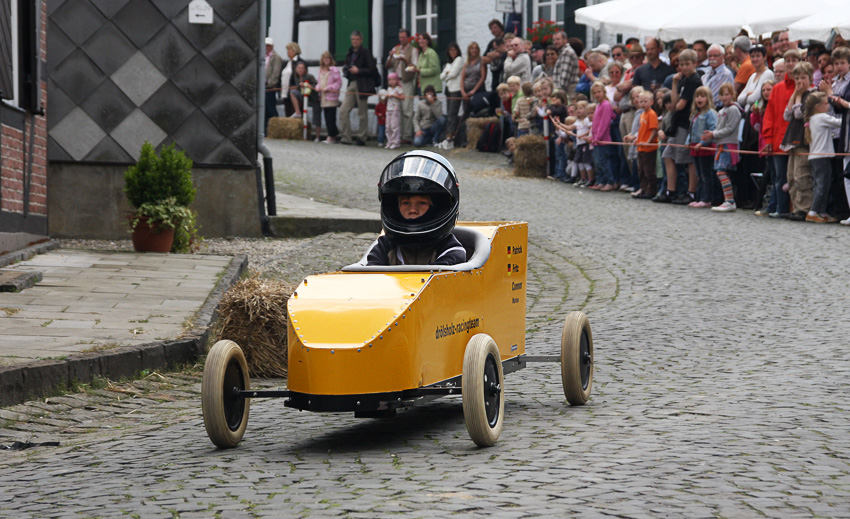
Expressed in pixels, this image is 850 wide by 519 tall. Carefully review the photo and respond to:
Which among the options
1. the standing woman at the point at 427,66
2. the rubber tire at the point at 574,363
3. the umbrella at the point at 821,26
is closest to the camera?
the rubber tire at the point at 574,363

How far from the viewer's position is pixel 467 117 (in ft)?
94.9

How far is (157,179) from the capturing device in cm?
1365

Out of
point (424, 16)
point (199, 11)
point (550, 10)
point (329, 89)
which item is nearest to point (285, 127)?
point (329, 89)

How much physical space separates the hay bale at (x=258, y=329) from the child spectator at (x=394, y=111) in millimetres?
21203

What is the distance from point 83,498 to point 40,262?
7685 millimetres

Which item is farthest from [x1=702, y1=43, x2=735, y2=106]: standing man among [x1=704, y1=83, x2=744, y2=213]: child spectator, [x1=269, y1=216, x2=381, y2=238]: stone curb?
[x1=269, y1=216, x2=381, y2=238]: stone curb

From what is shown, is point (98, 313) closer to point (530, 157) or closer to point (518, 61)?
point (530, 157)

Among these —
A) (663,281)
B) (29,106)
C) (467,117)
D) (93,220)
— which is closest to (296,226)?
(93,220)

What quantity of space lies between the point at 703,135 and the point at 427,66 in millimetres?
11733

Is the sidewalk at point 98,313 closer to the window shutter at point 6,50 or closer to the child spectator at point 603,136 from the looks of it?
the window shutter at point 6,50

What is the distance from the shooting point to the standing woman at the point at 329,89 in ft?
102

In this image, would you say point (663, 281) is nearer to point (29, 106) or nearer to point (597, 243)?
point (597, 243)

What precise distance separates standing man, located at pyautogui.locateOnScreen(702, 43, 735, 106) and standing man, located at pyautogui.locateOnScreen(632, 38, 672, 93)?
147 cm

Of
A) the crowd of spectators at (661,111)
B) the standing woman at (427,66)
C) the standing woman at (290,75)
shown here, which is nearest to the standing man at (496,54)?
the crowd of spectators at (661,111)
